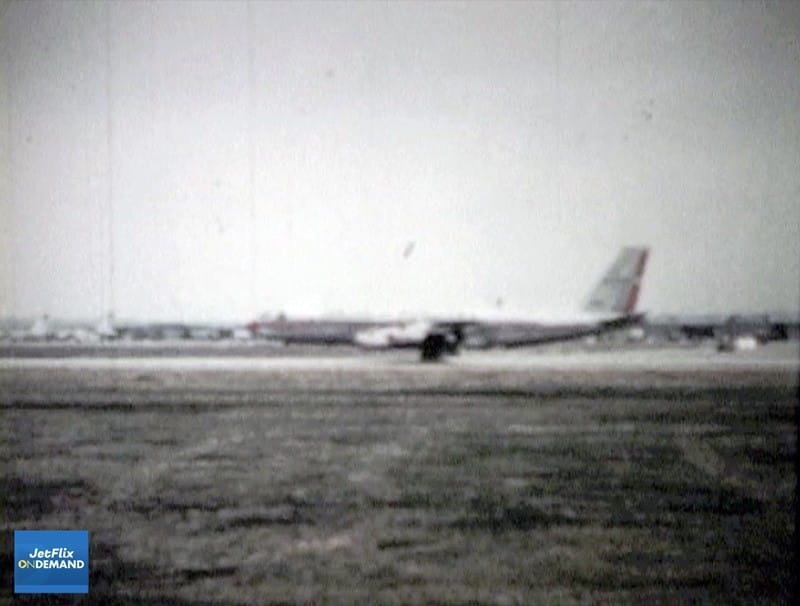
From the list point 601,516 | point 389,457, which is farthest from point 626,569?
point 389,457

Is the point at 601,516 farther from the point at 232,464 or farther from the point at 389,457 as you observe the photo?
the point at 232,464

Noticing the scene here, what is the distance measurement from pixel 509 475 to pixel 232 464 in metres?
3.61

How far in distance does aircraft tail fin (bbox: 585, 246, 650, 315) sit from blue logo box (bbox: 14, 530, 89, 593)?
1401 inches

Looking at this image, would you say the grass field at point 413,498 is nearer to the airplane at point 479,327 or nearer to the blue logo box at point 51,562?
the blue logo box at point 51,562

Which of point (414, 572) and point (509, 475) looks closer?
point (414, 572)

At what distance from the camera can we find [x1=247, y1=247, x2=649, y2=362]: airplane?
33906 mm

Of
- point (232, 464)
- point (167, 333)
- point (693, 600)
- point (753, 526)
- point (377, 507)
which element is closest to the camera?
point (693, 600)

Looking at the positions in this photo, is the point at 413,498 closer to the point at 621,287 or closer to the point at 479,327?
the point at 479,327

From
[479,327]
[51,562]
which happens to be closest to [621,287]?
[479,327]

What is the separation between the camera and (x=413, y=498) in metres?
7.77

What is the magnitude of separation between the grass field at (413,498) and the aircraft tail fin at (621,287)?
22764 millimetres

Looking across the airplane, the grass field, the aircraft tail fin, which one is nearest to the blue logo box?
the grass field

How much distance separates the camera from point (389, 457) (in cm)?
1005

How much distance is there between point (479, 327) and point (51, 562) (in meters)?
31.0
